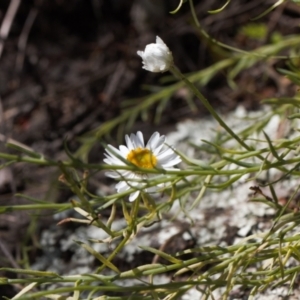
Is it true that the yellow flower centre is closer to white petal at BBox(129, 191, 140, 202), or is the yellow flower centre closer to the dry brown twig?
white petal at BBox(129, 191, 140, 202)

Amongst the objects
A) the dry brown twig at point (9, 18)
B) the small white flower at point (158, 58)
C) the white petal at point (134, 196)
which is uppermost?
the dry brown twig at point (9, 18)

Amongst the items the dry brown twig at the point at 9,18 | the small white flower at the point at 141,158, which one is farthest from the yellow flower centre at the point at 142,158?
the dry brown twig at the point at 9,18

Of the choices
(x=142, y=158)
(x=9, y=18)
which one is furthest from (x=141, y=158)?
(x=9, y=18)

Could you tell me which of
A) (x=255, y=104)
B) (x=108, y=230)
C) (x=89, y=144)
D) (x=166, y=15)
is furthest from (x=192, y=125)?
(x=108, y=230)

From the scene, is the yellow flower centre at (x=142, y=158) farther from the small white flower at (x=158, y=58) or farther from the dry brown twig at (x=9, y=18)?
the dry brown twig at (x=9, y=18)

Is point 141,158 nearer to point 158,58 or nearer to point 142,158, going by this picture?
point 142,158

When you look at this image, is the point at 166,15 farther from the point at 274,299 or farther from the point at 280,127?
the point at 274,299

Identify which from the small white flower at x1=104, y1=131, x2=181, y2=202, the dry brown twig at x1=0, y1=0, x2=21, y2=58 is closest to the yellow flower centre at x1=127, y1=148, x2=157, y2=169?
the small white flower at x1=104, y1=131, x2=181, y2=202

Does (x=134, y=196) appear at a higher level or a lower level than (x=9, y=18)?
lower

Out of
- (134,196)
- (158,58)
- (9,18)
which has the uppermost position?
(9,18)

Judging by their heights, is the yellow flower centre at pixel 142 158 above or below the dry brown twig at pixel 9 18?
below
